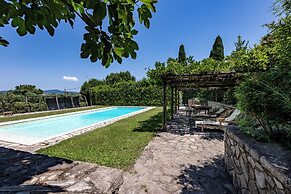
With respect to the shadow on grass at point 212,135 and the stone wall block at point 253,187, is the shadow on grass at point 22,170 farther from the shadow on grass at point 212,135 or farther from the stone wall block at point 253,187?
the shadow on grass at point 212,135

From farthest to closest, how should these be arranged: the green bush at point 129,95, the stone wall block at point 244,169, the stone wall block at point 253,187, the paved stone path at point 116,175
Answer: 1. the green bush at point 129,95
2. the paved stone path at point 116,175
3. the stone wall block at point 244,169
4. the stone wall block at point 253,187

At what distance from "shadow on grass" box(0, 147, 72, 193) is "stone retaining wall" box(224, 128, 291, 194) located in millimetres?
3032

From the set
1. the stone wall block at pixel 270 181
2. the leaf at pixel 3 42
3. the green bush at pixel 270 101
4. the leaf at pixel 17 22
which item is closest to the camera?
the leaf at pixel 17 22

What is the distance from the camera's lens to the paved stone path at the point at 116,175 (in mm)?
3217

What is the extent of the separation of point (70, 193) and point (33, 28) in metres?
2.66

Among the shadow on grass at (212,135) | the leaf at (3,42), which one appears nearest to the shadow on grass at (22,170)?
the leaf at (3,42)

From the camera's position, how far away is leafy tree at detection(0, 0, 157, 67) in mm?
1219

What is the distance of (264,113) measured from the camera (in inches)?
124

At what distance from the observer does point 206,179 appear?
394 cm

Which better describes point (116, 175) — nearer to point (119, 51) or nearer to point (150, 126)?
point (119, 51)

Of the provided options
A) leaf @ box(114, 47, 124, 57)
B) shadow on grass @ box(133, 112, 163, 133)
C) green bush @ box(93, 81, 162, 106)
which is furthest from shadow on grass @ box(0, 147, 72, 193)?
green bush @ box(93, 81, 162, 106)

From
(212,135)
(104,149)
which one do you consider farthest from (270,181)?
(212,135)

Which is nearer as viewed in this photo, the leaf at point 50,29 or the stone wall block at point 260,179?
the leaf at point 50,29

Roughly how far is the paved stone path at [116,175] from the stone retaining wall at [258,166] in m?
0.49
